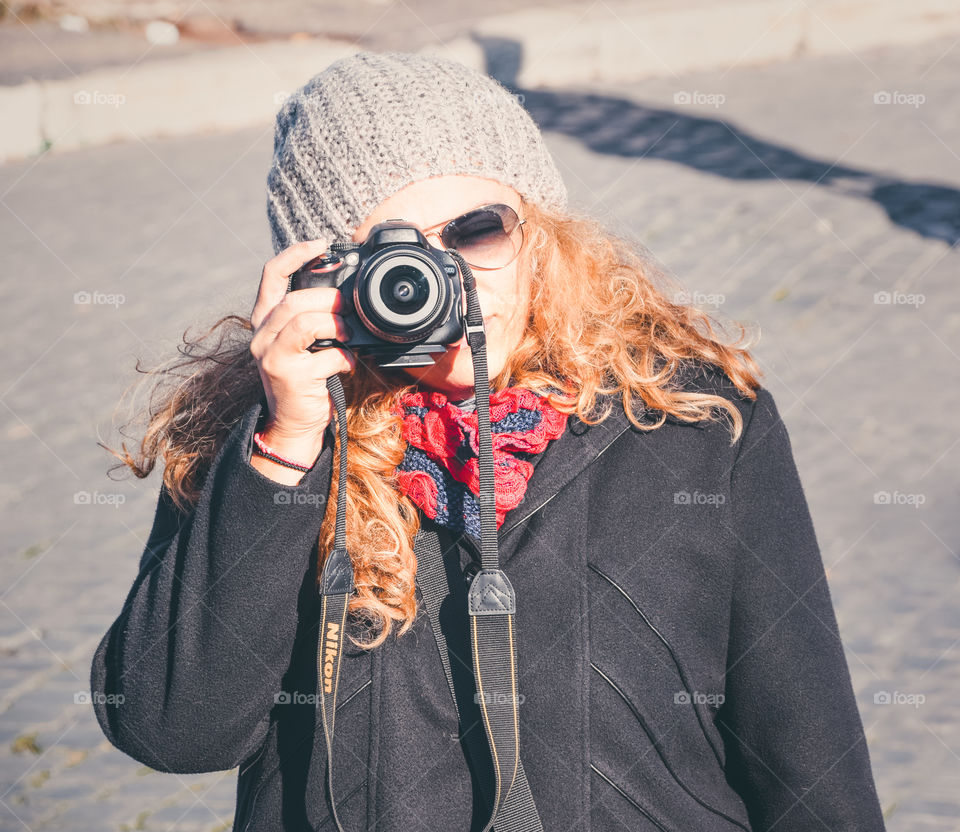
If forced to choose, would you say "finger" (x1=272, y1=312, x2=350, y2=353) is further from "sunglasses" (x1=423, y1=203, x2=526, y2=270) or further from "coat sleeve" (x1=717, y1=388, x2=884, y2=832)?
"coat sleeve" (x1=717, y1=388, x2=884, y2=832)

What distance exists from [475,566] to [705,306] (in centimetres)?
93

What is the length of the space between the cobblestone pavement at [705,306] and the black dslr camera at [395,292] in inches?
28.7

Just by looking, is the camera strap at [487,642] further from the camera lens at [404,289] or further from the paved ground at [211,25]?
the paved ground at [211,25]

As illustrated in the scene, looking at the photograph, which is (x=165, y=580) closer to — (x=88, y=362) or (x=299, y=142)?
(x=299, y=142)

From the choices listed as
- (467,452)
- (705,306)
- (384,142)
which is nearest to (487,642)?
(467,452)

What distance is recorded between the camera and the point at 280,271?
1629 mm

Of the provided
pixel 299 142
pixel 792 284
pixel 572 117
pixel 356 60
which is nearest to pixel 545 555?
pixel 299 142

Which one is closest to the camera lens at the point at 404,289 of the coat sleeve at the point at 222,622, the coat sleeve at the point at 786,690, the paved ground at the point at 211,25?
the coat sleeve at the point at 222,622

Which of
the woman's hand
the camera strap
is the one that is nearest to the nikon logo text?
the camera strap

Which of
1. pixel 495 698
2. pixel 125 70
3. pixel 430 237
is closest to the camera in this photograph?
pixel 495 698

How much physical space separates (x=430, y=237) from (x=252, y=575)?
0.62m

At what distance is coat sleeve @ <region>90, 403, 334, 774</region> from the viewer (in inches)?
60.6

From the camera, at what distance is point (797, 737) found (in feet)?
5.14

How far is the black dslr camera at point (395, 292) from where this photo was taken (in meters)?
1.55
